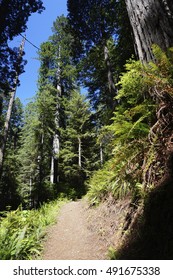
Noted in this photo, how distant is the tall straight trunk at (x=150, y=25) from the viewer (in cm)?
306

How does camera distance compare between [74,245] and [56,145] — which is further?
[56,145]

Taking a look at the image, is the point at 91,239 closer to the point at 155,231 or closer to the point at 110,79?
the point at 155,231

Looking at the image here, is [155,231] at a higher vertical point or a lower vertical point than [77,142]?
lower

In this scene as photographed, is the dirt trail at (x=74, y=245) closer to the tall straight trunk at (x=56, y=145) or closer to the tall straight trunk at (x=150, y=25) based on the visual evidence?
the tall straight trunk at (x=150, y=25)

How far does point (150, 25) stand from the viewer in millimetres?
3168

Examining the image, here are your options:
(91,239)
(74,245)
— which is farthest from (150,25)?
(74,245)

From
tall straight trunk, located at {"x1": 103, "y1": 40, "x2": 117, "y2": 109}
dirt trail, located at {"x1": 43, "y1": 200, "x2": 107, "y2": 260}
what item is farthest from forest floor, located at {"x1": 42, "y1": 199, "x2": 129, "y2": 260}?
tall straight trunk, located at {"x1": 103, "y1": 40, "x2": 117, "y2": 109}

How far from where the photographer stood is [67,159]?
19.9 m

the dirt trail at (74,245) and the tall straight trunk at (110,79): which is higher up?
the tall straight trunk at (110,79)

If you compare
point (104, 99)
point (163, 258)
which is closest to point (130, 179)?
point (163, 258)

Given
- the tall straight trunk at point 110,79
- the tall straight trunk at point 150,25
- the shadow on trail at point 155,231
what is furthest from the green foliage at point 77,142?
the shadow on trail at point 155,231

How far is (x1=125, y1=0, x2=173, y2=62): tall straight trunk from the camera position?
→ 306 centimetres

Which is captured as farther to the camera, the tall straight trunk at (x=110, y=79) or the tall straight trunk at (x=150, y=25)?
the tall straight trunk at (x=110, y=79)
